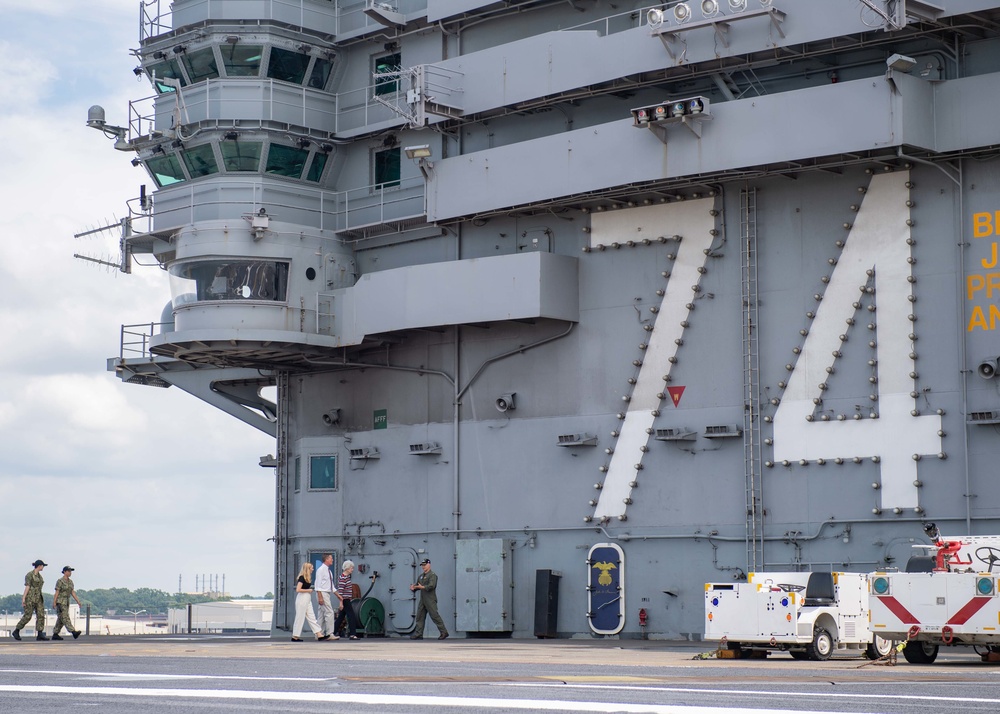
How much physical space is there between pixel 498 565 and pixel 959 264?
1062 centimetres

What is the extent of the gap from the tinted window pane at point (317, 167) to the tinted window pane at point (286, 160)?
0.76 feet

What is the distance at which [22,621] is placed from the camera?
2620 centimetres

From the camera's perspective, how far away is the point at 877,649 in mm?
19109

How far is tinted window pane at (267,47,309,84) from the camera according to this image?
29.2 meters

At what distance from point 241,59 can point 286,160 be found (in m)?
2.38

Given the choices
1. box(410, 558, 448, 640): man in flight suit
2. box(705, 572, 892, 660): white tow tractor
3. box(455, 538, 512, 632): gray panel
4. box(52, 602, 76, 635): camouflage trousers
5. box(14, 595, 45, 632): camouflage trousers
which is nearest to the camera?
box(705, 572, 892, 660): white tow tractor

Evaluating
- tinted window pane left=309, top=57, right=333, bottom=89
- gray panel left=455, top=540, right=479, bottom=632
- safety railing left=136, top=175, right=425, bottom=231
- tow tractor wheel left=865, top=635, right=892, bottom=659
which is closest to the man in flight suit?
gray panel left=455, top=540, right=479, bottom=632

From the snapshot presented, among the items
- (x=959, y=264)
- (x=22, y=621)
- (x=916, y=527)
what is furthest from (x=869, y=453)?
(x=22, y=621)

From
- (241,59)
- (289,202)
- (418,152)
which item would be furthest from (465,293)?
(241,59)

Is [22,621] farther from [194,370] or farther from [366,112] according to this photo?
[366,112]

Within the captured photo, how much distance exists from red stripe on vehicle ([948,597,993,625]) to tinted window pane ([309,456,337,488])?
16033 mm

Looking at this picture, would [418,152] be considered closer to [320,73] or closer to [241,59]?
[320,73]

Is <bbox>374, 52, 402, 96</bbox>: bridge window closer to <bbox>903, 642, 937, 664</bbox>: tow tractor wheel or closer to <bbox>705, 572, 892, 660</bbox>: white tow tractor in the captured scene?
A: <bbox>705, 572, 892, 660</bbox>: white tow tractor

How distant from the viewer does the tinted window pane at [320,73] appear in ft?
98.1
